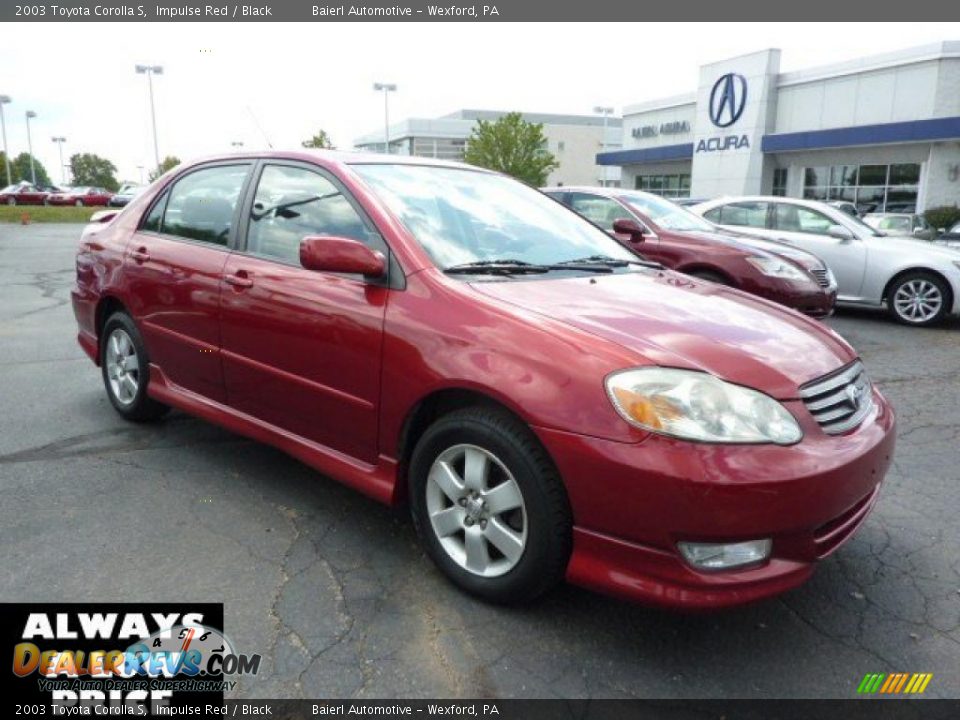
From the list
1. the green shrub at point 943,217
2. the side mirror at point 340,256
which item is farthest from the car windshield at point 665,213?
the green shrub at point 943,217

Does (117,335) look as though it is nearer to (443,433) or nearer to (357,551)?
(357,551)

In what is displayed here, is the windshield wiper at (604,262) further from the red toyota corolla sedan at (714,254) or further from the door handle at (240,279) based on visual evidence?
the red toyota corolla sedan at (714,254)

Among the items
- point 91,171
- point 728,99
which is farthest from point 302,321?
point 91,171

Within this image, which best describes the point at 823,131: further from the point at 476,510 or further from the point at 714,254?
the point at 476,510

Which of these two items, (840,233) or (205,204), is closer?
(205,204)

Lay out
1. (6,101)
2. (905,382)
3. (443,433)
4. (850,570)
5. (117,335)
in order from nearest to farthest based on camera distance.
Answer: (443,433), (850,570), (117,335), (905,382), (6,101)

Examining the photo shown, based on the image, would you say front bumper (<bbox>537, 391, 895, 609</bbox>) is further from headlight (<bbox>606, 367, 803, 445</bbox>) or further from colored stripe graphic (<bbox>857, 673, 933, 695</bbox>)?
colored stripe graphic (<bbox>857, 673, 933, 695</bbox>)

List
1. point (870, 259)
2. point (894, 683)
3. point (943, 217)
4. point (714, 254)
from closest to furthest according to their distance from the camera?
1. point (894, 683)
2. point (714, 254)
3. point (870, 259)
4. point (943, 217)

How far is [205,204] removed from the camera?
13.7 feet

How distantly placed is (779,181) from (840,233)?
25.7m

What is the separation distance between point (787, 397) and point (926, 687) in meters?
0.98

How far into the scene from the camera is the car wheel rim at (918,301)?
8938 mm

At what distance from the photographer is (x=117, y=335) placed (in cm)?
470

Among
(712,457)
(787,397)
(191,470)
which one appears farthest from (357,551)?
(787,397)
